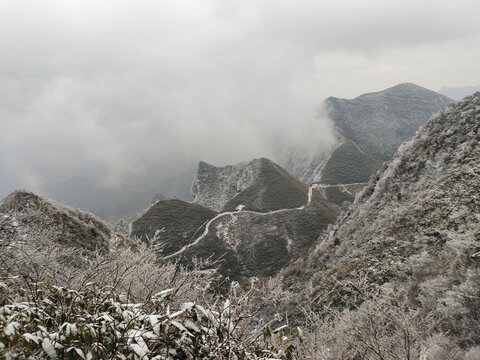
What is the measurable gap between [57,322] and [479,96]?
1979 inches

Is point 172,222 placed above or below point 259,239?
above

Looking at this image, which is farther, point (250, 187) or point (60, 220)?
point (250, 187)

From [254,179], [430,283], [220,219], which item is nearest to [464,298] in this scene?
[430,283]

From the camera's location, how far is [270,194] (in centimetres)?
9056

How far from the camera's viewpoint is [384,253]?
60.5 ft

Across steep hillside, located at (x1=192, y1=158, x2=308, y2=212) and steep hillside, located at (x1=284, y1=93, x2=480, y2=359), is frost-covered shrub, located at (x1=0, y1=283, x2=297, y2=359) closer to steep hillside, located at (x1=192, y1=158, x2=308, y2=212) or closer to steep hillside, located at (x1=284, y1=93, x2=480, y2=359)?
steep hillside, located at (x1=284, y1=93, x2=480, y2=359)

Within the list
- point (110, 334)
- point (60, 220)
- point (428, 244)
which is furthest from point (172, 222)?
point (110, 334)

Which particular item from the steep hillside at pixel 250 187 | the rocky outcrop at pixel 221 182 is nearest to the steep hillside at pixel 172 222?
the steep hillside at pixel 250 187

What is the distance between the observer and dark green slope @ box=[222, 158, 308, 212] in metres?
84.3

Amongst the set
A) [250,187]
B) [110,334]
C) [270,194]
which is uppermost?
[110,334]

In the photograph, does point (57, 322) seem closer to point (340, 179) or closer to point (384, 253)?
point (384, 253)

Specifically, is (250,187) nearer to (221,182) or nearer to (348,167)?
(221,182)

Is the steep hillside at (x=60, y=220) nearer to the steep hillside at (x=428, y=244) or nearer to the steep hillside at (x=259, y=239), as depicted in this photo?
the steep hillside at (x=428, y=244)

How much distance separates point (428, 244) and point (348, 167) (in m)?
111
